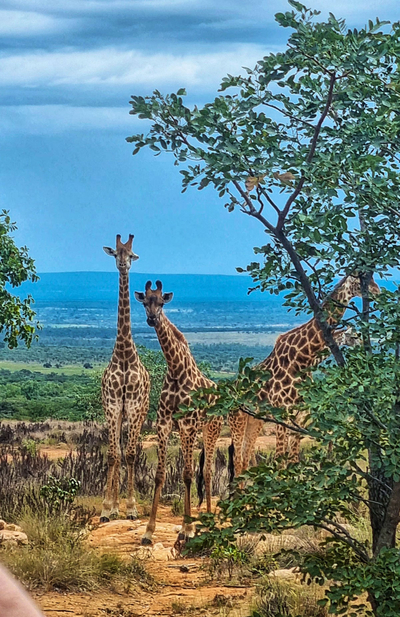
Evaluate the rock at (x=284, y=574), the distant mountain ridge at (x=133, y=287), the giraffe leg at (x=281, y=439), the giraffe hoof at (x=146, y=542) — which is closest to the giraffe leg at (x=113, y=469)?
the giraffe hoof at (x=146, y=542)

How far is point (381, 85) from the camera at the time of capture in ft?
11.5

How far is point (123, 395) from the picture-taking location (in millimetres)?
8211

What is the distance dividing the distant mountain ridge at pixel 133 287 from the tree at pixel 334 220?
111008 millimetres

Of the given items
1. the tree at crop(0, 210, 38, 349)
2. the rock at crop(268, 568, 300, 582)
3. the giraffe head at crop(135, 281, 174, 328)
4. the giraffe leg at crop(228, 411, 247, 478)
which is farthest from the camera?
the tree at crop(0, 210, 38, 349)

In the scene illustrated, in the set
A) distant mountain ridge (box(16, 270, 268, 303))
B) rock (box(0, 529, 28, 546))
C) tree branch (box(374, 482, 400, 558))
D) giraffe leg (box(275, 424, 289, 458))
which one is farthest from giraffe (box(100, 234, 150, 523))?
distant mountain ridge (box(16, 270, 268, 303))

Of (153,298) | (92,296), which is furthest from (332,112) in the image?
(92,296)

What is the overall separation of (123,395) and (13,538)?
2.02 meters

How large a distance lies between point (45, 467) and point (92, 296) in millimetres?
117583

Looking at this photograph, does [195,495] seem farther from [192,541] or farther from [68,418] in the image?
[68,418]

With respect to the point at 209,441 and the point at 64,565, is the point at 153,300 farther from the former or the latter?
the point at 64,565

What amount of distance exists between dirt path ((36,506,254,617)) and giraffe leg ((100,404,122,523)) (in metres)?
0.82

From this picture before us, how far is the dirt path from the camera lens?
5.38 metres

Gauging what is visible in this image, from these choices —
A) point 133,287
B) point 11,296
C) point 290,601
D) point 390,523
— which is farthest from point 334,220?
point 133,287

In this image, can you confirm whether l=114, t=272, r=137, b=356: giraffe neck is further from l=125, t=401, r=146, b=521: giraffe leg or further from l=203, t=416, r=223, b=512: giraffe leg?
l=203, t=416, r=223, b=512: giraffe leg
